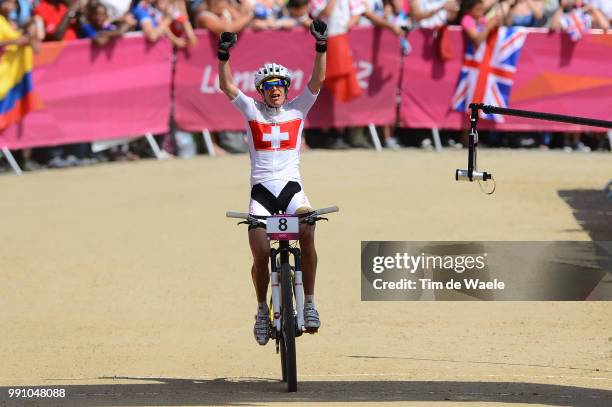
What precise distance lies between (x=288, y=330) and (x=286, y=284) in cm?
35

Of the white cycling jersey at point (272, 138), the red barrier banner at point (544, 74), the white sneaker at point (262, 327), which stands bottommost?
the red barrier banner at point (544, 74)

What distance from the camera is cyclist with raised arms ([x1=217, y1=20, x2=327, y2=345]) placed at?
33.8 feet

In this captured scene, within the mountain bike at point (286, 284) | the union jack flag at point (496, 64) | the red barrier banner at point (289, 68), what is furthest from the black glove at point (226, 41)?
the union jack flag at point (496, 64)

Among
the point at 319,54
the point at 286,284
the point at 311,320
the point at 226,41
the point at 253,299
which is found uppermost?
the point at 226,41

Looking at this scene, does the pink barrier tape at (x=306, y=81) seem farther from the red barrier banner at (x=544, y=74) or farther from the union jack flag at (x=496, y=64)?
the union jack flag at (x=496, y=64)

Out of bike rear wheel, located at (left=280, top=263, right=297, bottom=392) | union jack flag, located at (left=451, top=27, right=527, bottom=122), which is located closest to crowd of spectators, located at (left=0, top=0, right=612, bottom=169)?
union jack flag, located at (left=451, top=27, right=527, bottom=122)

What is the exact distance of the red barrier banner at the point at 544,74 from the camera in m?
21.9

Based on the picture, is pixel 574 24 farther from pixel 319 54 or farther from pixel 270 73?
pixel 270 73


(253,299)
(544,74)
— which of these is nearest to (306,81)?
(544,74)

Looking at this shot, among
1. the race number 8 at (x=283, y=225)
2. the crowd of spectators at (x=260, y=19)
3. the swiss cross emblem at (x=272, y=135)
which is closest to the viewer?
the race number 8 at (x=283, y=225)

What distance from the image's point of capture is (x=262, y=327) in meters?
10.3

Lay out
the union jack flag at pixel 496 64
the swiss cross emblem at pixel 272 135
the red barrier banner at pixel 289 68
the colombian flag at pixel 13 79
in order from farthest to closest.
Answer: the union jack flag at pixel 496 64 < the red barrier banner at pixel 289 68 < the colombian flag at pixel 13 79 < the swiss cross emblem at pixel 272 135

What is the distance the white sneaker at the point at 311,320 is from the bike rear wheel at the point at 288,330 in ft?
0.68

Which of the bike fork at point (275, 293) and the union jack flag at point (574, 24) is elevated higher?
the bike fork at point (275, 293)
